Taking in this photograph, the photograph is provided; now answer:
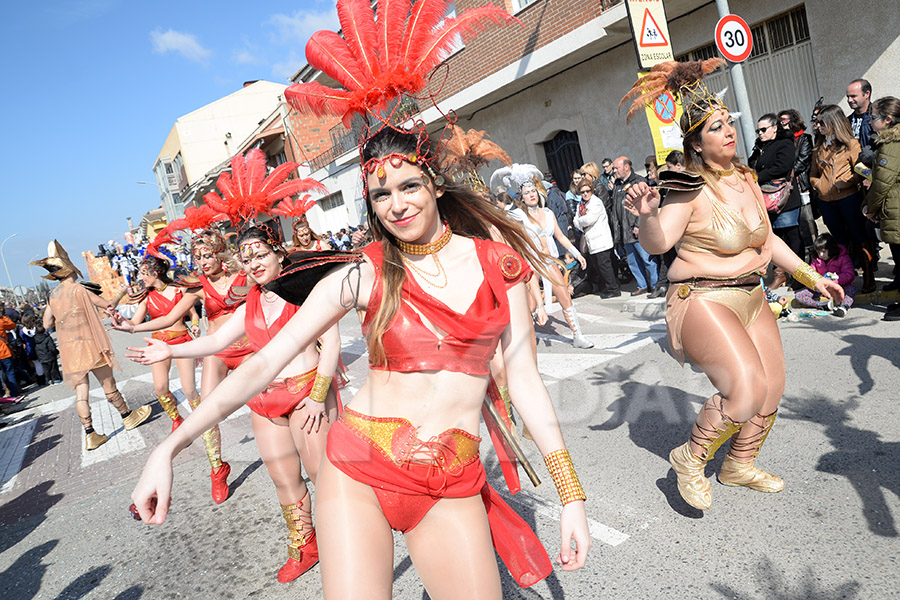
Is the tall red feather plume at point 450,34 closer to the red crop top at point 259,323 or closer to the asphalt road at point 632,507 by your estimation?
the red crop top at point 259,323

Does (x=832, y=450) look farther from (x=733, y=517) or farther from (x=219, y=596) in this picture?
(x=219, y=596)

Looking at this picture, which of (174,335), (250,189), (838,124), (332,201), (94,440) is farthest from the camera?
(332,201)

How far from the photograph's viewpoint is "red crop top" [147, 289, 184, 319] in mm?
6992

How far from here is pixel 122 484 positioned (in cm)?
629

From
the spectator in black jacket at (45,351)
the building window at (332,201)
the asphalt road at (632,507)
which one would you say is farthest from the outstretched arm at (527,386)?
the building window at (332,201)

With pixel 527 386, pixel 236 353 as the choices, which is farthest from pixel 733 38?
pixel 527 386

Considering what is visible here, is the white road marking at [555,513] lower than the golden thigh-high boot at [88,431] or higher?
lower

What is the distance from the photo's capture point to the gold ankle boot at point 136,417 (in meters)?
8.59

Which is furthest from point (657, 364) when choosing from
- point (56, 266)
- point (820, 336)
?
point (56, 266)

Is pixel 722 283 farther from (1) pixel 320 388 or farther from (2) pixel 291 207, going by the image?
(2) pixel 291 207

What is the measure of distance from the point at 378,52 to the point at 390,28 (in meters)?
0.11

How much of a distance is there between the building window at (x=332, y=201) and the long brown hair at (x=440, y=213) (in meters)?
26.0

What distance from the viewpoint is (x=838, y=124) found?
674 centimetres

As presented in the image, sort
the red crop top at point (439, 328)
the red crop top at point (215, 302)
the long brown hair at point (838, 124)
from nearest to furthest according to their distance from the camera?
1. the red crop top at point (439, 328)
2. the red crop top at point (215, 302)
3. the long brown hair at point (838, 124)
